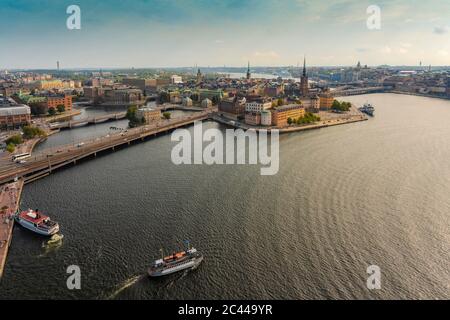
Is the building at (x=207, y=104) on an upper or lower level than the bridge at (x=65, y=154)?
upper

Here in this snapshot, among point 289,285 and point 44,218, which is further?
point 44,218

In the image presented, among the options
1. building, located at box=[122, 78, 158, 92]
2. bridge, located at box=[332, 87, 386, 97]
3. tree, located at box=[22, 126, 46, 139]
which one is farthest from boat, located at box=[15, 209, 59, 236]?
building, located at box=[122, 78, 158, 92]

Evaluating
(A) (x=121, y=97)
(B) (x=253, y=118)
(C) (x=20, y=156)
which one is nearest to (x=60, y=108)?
(A) (x=121, y=97)

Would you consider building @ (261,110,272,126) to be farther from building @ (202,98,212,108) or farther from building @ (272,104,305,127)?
building @ (202,98,212,108)

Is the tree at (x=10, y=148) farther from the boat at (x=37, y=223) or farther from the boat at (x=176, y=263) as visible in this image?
the boat at (x=176, y=263)

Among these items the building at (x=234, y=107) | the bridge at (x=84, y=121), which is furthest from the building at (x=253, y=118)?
the bridge at (x=84, y=121)

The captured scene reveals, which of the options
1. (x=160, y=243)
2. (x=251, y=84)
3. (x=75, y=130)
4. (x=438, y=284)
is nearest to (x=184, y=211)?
(x=160, y=243)
